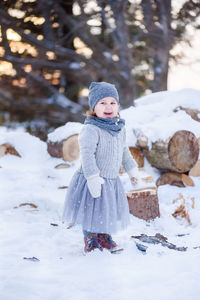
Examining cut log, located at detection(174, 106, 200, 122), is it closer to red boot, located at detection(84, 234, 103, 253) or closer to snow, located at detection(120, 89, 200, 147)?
snow, located at detection(120, 89, 200, 147)

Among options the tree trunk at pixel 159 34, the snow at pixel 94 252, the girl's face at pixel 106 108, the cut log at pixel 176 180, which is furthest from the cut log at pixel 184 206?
the tree trunk at pixel 159 34

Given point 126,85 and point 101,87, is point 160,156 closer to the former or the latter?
point 101,87

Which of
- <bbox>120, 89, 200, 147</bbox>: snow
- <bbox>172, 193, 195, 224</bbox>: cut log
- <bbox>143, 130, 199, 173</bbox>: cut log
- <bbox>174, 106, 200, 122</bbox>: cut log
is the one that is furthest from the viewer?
<bbox>174, 106, 200, 122</bbox>: cut log

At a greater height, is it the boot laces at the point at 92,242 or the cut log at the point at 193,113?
the cut log at the point at 193,113

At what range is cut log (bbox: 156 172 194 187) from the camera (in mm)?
4758

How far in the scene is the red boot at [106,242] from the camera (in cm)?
286

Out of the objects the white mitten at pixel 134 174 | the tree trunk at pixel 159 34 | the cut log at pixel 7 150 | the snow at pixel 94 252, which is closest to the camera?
the snow at pixel 94 252

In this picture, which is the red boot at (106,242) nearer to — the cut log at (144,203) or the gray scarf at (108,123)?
the cut log at (144,203)

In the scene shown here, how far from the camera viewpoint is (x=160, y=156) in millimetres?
4684

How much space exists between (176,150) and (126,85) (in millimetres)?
2684

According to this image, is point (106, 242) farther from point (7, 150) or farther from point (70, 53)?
point (70, 53)

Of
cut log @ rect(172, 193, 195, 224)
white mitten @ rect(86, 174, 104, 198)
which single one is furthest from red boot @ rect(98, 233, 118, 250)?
cut log @ rect(172, 193, 195, 224)

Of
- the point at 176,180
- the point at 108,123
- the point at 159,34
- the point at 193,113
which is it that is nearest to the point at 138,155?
the point at 176,180

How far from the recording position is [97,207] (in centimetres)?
271
